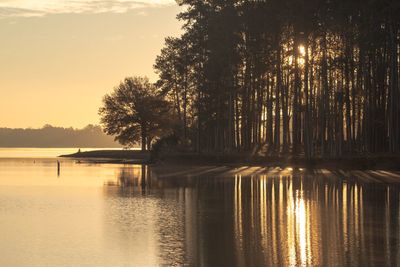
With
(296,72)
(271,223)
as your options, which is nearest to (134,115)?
(296,72)

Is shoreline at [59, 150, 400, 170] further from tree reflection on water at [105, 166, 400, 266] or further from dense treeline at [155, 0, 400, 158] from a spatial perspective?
tree reflection on water at [105, 166, 400, 266]

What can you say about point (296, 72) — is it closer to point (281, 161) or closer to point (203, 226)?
point (281, 161)

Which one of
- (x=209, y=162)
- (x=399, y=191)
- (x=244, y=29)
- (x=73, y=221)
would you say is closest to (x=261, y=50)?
(x=244, y=29)

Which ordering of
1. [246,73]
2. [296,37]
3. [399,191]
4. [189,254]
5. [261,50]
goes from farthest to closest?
[246,73] < [261,50] < [296,37] < [399,191] < [189,254]

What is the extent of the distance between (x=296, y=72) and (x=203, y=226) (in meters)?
44.4

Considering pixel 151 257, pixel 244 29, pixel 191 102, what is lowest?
pixel 151 257

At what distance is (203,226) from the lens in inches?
879

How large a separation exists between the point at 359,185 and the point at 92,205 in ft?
61.6

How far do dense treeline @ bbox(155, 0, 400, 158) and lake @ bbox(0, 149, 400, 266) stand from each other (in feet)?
70.9

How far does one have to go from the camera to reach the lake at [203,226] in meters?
16.5

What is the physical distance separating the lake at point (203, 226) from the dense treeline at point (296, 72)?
21.6 meters

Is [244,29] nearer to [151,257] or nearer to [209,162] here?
[209,162]

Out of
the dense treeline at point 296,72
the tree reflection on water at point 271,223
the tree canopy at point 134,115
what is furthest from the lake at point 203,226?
the tree canopy at point 134,115

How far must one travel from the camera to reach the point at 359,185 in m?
40.9
